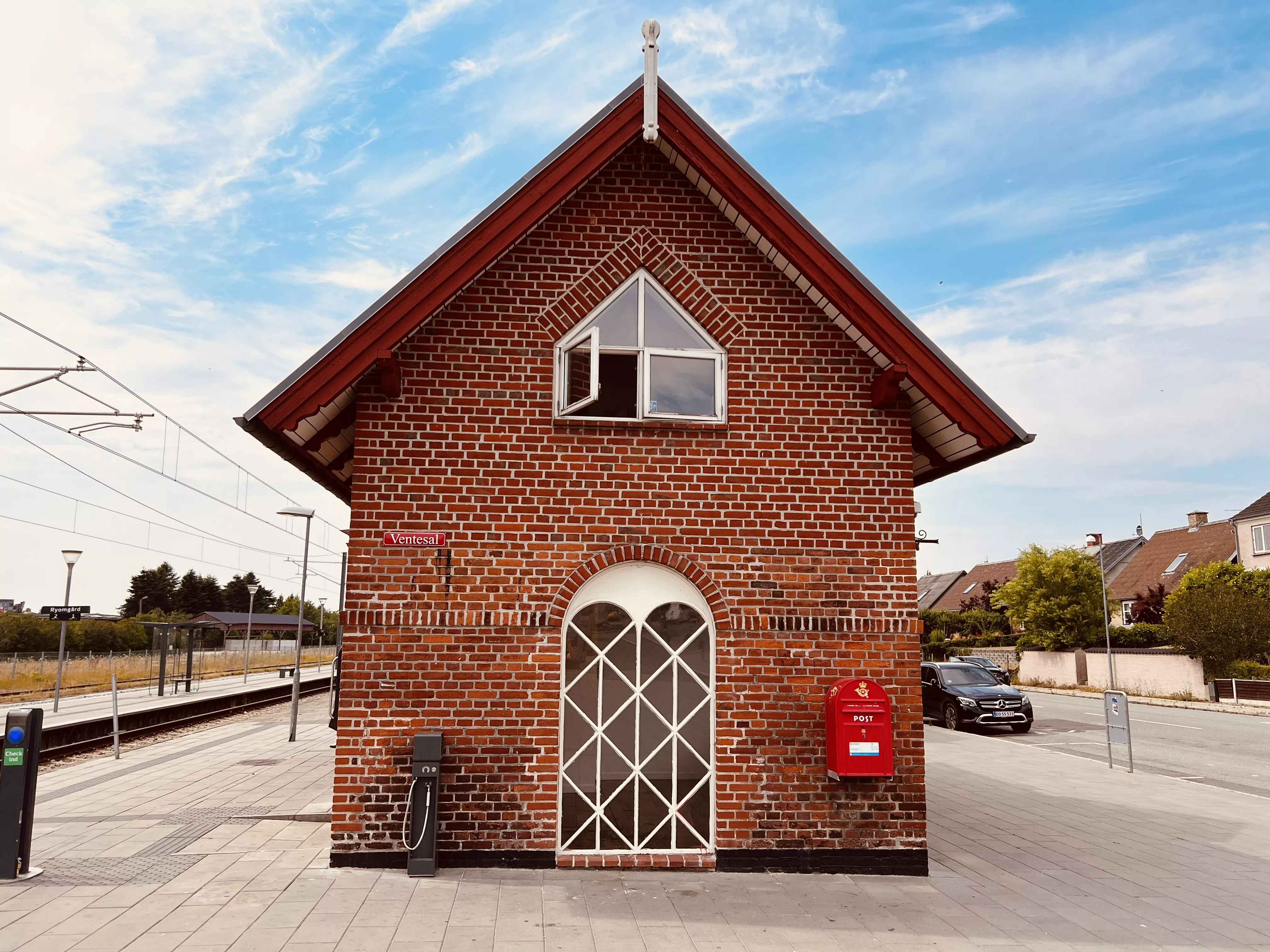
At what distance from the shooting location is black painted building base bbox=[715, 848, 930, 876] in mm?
7340

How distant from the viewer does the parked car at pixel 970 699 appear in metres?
20.0

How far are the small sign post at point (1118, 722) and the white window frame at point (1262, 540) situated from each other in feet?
125

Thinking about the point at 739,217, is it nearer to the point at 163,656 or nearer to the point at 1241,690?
the point at 163,656

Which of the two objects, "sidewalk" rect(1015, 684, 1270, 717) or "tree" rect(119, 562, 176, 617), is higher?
"tree" rect(119, 562, 176, 617)

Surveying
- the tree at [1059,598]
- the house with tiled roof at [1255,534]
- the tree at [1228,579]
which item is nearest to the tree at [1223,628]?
the tree at [1228,579]

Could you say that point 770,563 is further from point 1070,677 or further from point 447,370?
point 1070,677

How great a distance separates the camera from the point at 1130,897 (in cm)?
700

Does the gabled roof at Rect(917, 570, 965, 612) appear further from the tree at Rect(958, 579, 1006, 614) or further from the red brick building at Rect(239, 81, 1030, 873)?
the red brick building at Rect(239, 81, 1030, 873)

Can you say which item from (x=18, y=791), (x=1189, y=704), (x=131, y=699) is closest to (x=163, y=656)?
(x=131, y=699)

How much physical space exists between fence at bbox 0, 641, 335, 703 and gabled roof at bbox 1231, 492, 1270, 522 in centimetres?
5018

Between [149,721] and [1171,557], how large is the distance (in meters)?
55.9

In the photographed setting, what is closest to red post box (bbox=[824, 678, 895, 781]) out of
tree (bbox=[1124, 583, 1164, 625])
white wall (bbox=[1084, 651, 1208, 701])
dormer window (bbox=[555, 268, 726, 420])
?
dormer window (bbox=[555, 268, 726, 420])

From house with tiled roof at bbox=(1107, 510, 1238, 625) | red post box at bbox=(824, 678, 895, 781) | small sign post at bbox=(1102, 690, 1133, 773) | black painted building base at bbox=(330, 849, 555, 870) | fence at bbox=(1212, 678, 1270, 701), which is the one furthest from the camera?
house with tiled roof at bbox=(1107, 510, 1238, 625)

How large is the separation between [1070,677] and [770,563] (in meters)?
36.4
